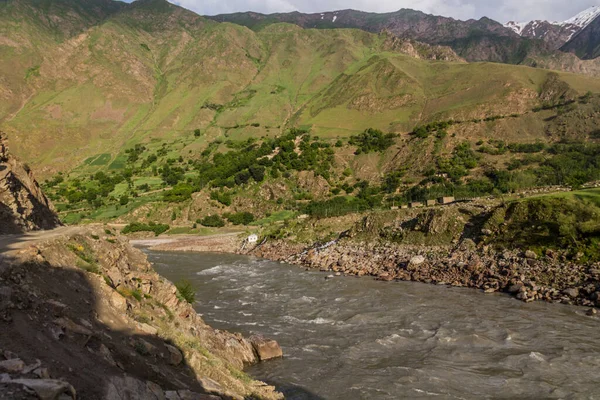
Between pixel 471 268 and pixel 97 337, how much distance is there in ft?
104

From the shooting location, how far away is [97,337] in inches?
400

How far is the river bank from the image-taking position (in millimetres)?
27609

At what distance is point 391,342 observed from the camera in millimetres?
21156

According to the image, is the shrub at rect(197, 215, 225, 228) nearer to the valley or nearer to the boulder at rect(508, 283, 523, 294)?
the valley

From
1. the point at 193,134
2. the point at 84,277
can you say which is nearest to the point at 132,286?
the point at 84,277

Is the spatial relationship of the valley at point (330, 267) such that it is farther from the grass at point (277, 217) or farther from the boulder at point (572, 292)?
the grass at point (277, 217)

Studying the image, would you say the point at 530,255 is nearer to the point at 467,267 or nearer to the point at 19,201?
the point at 467,267

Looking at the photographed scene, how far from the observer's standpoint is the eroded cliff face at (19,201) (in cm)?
2359

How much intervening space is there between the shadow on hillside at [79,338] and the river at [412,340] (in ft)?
21.8

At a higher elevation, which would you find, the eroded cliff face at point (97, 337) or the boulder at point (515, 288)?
the eroded cliff face at point (97, 337)

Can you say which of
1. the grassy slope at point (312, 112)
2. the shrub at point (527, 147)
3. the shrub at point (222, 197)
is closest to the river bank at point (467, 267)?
the shrub at point (222, 197)

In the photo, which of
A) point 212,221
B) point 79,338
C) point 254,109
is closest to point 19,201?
point 79,338

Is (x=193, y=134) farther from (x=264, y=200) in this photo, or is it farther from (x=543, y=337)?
(x=543, y=337)

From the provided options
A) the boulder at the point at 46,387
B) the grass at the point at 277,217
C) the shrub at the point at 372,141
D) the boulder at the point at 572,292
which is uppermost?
the shrub at the point at 372,141
